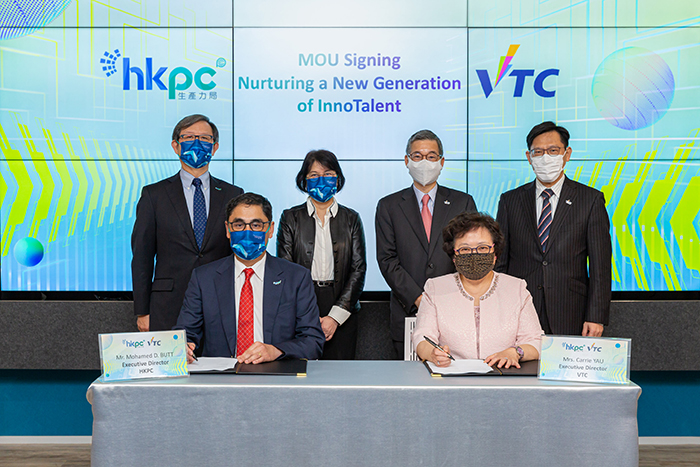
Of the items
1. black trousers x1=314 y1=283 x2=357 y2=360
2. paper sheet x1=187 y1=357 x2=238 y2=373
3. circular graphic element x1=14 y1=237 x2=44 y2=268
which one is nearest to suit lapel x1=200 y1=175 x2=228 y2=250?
black trousers x1=314 y1=283 x2=357 y2=360

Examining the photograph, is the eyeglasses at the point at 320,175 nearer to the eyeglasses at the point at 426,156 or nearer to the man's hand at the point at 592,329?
the eyeglasses at the point at 426,156

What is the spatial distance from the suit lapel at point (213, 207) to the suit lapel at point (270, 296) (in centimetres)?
68

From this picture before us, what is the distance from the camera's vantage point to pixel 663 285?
11.3 feet

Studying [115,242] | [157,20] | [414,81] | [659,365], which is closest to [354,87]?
[414,81]

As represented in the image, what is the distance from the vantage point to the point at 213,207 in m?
2.67

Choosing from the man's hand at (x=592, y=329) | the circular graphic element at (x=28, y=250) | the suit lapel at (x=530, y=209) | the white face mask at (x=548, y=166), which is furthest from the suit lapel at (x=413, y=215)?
the circular graphic element at (x=28, y=250)

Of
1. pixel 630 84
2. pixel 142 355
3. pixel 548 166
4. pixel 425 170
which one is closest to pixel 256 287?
pixel 142 355

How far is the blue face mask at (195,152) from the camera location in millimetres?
2578

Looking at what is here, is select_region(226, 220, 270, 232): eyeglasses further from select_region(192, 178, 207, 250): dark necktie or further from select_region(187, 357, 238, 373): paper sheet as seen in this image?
select_region(192, 178, 207, 250): dark necktie

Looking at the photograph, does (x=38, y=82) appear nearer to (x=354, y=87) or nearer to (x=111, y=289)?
(x=111, y=289)

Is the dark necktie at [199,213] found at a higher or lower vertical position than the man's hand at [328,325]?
higher

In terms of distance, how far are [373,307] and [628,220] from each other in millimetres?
1640

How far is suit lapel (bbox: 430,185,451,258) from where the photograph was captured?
8.86ft

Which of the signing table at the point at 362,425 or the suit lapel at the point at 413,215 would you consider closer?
the signing table at the point at 362,425
